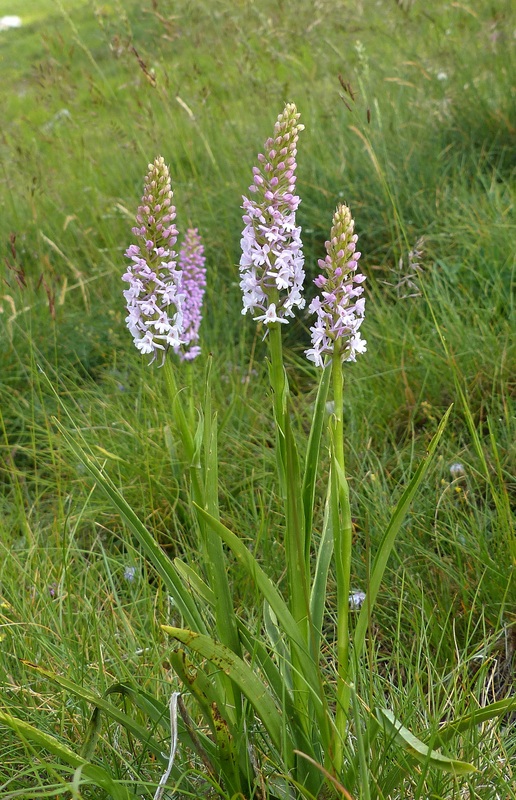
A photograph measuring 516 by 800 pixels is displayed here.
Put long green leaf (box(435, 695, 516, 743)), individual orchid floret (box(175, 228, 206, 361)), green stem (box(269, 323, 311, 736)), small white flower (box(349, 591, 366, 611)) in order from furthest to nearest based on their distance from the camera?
individual orchid floret (box(175, 228, 206, 361)) → small white flower (box(349, 591, 366, 611)) → long green leaf (box(435, 695, 516, 743)) → green stem (box(269, 323, 311, 736))

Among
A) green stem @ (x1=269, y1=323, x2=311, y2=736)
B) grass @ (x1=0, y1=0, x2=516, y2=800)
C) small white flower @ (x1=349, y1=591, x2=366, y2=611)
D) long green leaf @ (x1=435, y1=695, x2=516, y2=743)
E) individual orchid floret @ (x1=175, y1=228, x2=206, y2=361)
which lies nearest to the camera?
green stem @ (x1=269, y1=323, x2=311, y2=736)

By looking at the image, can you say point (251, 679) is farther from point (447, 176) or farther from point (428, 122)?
point (428, 122)

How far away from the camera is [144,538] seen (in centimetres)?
145

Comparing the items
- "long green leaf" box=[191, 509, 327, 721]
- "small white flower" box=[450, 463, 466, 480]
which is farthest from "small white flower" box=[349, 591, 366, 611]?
"long green leaf" box=[191, 509, 327, 721]

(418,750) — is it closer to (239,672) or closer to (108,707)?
(239,672)

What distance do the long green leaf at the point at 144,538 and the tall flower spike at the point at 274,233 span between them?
41 centimetres

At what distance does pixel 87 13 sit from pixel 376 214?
1141 cm

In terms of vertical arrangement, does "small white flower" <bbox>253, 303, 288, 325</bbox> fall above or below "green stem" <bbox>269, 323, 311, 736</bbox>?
above

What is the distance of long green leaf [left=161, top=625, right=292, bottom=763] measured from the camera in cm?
129

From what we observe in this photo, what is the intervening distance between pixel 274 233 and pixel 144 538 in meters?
0.60

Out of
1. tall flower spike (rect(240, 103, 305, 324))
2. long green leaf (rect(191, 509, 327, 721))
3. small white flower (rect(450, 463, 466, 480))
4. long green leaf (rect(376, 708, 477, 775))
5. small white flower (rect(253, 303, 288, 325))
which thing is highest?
tall flower spike (rect(240, 103, 305, 324))

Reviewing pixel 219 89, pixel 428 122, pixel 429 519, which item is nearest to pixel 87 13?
pixel 219 89

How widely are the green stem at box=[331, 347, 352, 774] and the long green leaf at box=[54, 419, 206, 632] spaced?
11.6 inches

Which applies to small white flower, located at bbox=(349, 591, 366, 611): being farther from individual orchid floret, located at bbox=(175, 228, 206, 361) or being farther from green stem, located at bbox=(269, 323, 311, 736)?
individual orchid floret, located at bbox=(175, 228, 206, 361)
